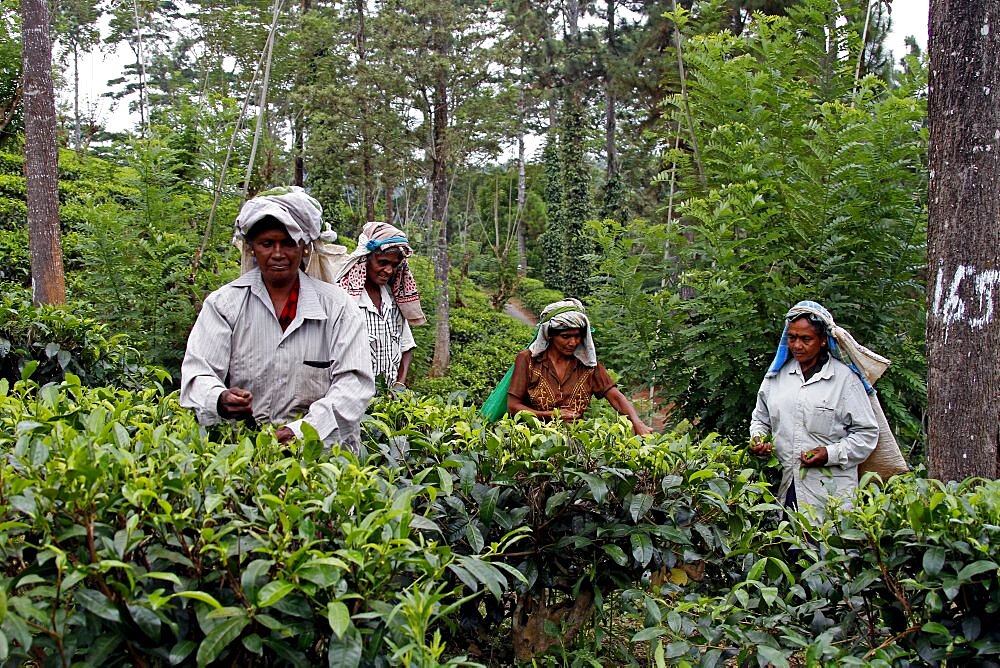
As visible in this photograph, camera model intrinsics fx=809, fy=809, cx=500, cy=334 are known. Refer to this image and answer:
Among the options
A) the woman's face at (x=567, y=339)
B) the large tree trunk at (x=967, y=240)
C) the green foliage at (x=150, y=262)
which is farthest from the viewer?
the green foliage at (x=150, y=262)

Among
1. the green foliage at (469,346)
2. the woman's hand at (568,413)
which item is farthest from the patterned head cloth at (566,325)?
the green foliage at (469,346)

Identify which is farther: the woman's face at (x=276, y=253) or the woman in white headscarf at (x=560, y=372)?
the woman in white headscarf at (x=560, y=372)

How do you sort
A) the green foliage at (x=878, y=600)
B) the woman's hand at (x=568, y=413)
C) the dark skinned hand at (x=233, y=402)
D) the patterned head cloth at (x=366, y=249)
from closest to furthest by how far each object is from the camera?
the green foliage at (x=878, y=600) → the dark skinned hand at (x=233, y=402) → the woman's hand at (x=568, y=413) → the patterned head cloth at (x=366, y=249)

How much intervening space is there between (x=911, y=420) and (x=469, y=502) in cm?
369

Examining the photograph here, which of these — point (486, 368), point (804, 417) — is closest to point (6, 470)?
point (804, 417)

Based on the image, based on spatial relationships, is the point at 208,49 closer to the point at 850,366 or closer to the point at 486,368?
the point at 486,368

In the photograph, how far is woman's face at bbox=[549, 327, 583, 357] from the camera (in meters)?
4.25

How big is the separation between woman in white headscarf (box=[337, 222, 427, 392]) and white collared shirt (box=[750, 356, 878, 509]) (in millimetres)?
2110

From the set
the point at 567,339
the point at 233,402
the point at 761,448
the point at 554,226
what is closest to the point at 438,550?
the point at 233,402

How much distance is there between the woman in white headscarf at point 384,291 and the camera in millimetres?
4660

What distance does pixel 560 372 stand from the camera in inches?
172

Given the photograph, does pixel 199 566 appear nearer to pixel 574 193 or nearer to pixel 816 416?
pixel 816 416

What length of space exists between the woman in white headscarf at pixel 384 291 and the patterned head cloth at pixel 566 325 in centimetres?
88

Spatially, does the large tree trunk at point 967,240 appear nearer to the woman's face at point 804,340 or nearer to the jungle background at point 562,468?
the woman's face at point 804,340
